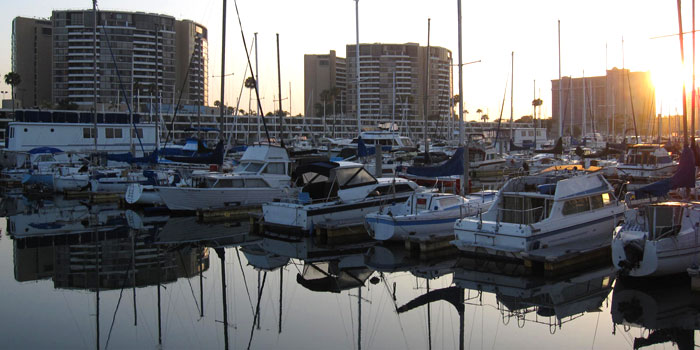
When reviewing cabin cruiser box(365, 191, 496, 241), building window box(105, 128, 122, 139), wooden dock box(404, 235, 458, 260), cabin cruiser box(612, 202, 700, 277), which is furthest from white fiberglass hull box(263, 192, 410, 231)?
building window box(105, 128, 122, 139)

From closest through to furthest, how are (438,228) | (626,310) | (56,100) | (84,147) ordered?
(626,310) → (438,228) → (84,147) → (56,100)

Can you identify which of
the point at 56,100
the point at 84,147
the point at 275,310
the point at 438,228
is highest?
the point at 56,100

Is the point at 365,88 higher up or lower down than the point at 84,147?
higher up

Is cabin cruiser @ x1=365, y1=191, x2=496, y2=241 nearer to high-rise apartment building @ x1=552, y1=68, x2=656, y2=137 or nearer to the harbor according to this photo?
the harbor

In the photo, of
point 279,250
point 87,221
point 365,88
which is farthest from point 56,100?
point 279,250

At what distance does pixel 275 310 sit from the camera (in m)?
14.9

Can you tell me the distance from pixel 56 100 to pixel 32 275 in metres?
115

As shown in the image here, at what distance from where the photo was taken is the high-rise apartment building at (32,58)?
12588 cm

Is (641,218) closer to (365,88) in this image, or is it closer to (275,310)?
(275,310)

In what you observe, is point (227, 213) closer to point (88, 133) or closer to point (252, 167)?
point (252, 167)

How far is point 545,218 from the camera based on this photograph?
722 inches

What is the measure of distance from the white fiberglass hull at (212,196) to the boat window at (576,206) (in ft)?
43.5

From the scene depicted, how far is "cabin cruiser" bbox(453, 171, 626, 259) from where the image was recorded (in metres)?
17.4

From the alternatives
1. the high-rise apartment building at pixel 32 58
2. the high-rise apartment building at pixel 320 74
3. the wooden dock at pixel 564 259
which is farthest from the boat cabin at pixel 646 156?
the high-rise apartment building at pixel 320 74
